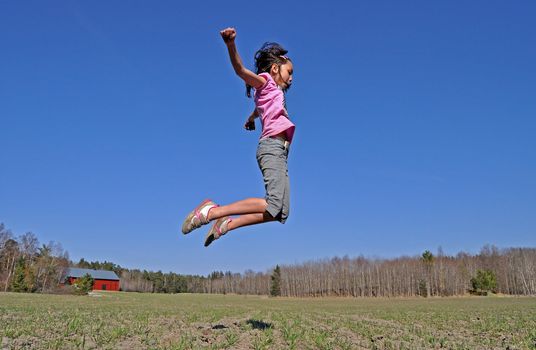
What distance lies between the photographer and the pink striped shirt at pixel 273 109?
495 cm

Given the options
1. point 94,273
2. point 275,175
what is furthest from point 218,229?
point 94,273

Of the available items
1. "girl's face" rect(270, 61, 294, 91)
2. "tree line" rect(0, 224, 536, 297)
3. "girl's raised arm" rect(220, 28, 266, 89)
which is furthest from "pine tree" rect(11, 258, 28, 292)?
"girl's raised arm" rect(220, 28, 266, 89)

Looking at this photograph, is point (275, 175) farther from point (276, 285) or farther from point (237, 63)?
point (276, 285)

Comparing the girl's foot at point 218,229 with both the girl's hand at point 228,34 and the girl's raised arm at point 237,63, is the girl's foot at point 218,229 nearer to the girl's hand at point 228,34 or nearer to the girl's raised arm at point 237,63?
the girl's raised arm at point 237,63

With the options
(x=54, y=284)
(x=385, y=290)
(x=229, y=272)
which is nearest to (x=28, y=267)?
(x=54, y=284)

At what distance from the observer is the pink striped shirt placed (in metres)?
4.95

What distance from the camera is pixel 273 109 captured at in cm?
501

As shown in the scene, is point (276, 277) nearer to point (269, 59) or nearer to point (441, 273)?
point (441, 273)

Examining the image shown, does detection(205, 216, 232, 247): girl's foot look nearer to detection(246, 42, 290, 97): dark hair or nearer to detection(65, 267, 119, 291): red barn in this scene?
detection(246, 42, 290, 97): dark hair

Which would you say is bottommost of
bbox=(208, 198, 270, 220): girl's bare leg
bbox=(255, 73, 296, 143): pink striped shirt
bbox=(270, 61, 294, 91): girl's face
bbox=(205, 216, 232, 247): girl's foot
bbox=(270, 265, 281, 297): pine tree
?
bbox=(270, 265, 281, 297): pine tree

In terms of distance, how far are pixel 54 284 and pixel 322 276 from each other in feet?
229

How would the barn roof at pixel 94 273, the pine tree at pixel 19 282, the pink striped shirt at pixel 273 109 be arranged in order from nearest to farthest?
the pink striped shirt at pixel 273 109
the pine tree at pixel 19 282
the barn roof at pixel 94 273

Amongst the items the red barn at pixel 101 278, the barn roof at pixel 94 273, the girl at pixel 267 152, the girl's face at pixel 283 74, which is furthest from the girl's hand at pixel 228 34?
the red barn at pixel 101 278

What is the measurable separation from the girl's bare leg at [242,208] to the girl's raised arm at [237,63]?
4.37 ft
